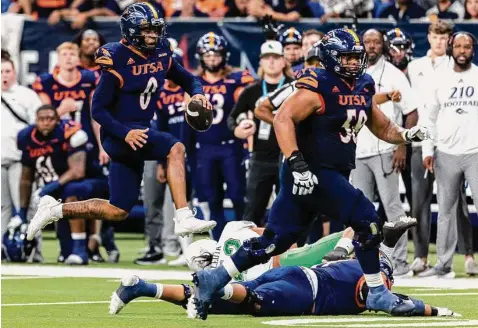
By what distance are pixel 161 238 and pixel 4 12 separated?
5.22 metres

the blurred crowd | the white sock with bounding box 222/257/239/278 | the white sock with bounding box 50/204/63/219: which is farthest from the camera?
the blurred crowd

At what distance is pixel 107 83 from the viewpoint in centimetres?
969

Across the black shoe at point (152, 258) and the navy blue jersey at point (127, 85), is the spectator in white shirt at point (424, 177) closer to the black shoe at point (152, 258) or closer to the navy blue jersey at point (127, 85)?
the black shoe at point (152, 258)

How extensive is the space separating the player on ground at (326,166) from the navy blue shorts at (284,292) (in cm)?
15

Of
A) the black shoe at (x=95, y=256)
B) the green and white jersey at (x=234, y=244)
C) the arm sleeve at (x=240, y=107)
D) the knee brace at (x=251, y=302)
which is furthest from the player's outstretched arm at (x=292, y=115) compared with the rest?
the black shoe at (x=95, y=256)

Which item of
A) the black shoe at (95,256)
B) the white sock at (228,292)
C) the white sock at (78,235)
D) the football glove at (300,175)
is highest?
the football glove at (300,175)

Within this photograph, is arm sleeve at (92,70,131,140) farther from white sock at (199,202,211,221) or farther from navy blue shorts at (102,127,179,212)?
white sock at (199,202,211,221)

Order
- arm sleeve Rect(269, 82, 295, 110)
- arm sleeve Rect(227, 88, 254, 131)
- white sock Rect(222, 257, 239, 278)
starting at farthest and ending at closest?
arm sleeve Rect(227, 88, 254, 131)
arm sleeve Rect(269, 82, 295, 110)
white sock Rect(222, 257, 239, 278)

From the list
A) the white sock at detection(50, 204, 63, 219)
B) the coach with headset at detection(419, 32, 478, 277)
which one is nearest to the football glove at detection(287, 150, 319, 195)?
the white sock at detection(50, 204, 63, 219)

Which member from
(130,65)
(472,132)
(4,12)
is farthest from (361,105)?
(4,12)

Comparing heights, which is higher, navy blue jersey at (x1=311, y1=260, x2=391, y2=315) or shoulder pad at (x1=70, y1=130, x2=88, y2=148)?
shoulder pad at (x1=70, y1=130, x2=88, y2=148)

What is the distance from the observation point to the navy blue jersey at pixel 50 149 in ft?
45.4

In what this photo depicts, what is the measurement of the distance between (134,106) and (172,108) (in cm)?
404

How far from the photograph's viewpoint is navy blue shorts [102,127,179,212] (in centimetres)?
970
